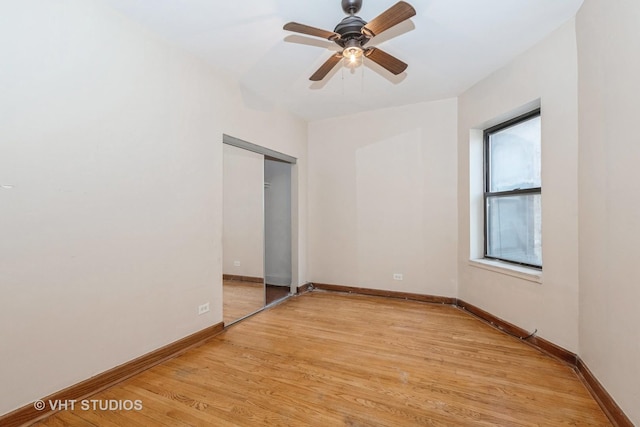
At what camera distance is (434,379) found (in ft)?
6.99

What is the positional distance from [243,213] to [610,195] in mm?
3267

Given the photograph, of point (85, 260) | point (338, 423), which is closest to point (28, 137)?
point (85, 260)

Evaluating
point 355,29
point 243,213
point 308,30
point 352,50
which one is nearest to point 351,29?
point 355,29

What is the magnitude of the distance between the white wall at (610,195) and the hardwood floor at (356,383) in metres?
0.33

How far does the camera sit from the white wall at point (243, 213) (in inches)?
128

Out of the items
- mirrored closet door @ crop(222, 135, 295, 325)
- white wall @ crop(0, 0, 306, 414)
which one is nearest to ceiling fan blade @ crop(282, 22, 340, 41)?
white wall @ crop(0, 0, 306, 414)

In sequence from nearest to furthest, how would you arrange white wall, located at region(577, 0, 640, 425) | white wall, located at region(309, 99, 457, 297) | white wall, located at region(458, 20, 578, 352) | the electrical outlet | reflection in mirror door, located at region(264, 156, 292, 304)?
white wall, located at region(577, 0, 640, 425) → white wall, located at region(458, 20, 578, 352) → the electrical outlet → white wall, located at region(309, 99, 457, 297) → reflection in mirror door, located at region(264, 156, 292, 304)

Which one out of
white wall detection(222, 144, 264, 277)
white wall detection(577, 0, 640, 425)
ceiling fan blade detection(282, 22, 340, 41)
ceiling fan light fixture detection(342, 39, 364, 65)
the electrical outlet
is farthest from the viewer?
white wall detection(222, 144, 264, 277)

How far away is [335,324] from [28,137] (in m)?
2.96

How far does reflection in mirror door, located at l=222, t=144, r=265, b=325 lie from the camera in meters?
3.28

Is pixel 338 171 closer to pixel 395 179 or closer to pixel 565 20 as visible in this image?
pixel 395 179

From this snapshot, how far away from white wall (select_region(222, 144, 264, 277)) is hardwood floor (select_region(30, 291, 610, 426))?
2.62ft

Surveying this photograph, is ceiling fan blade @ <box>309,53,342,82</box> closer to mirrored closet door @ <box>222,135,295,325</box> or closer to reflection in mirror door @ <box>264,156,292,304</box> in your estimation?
mirrored closet door @ <box>222,135,295,325</box>

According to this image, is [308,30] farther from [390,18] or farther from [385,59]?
[385,59]
